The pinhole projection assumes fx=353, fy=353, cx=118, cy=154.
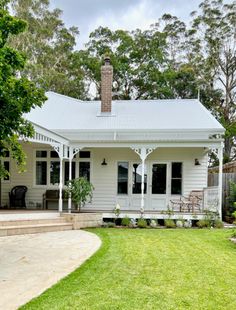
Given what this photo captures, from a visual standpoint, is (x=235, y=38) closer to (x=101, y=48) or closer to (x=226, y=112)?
(x=226, y=112)

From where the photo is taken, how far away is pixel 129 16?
27609mm

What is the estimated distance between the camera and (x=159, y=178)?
14.6m

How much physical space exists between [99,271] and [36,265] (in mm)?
1300

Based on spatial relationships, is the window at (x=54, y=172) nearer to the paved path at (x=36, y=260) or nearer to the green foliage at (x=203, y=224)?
the paved path at (x=36, y=260)

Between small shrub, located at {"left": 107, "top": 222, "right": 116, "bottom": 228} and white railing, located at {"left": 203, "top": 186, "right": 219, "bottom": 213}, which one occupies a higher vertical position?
white railing, located at {"left": 203, "top": 186, "right": 219, "bottom": 213}

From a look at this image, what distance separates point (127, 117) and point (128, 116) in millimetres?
162

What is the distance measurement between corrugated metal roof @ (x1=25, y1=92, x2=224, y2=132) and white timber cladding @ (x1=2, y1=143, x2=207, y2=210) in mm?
1032

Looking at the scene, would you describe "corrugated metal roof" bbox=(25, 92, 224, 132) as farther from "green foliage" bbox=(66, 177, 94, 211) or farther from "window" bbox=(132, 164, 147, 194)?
"green foliage" bbox=(66, 177, 94, 211)

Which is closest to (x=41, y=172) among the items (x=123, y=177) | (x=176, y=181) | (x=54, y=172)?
(x=54, y=172)

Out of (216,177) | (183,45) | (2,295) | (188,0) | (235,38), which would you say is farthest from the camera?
(183,45)

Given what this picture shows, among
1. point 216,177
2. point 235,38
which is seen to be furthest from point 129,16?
point 216,177

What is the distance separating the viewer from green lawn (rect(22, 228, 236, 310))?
4.48 m

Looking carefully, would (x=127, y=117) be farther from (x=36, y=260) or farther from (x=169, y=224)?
(x=36, y=260)

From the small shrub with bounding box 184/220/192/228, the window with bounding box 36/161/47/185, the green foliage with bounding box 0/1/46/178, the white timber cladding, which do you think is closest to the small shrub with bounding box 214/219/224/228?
the small shrub with bounding box 184/220/192/228
